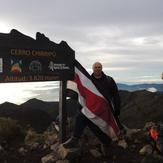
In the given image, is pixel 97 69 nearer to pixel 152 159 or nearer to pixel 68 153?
pixel 68 153

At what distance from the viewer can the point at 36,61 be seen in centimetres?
1205

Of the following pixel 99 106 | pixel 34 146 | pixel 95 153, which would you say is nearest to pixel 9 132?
pixel 34 146

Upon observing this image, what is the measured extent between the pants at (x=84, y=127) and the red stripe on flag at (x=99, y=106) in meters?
0.25

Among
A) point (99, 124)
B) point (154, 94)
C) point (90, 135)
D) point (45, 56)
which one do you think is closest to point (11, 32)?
point (45, 56)

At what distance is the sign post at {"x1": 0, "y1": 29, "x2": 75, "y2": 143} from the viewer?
11.5 metres

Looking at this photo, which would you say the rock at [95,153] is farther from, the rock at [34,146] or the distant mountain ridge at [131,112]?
the distant mountain ridge at [131,112]

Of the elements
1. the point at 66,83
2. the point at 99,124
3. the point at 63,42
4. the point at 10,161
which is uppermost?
the point at 63,42

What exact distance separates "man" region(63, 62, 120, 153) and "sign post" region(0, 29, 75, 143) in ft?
2.74

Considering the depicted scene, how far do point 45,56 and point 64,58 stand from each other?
0.56 metres

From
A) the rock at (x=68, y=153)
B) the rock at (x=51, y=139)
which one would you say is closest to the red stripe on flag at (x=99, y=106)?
the rock at (x=68, y=153)

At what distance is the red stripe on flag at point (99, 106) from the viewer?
11.9 meters

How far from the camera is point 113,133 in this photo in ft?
39.9

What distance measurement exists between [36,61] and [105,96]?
5.94 feet

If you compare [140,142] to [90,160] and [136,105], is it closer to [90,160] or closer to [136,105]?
[90,160]
